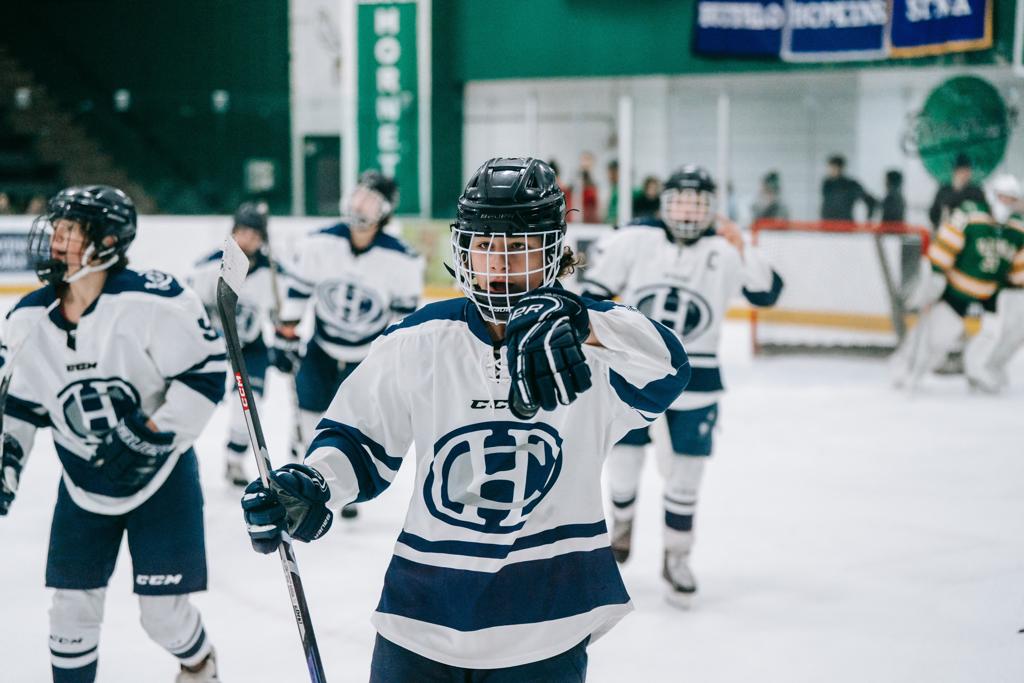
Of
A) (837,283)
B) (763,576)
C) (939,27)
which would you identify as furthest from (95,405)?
(939,27)

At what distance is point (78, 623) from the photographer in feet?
8.12

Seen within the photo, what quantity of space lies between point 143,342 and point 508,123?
11.2 metres

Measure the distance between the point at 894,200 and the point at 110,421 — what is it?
8594mm

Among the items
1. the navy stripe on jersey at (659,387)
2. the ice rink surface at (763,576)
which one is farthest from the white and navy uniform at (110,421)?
the navy stripe on jersey at (659,387)

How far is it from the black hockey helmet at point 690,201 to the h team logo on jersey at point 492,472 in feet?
6.70

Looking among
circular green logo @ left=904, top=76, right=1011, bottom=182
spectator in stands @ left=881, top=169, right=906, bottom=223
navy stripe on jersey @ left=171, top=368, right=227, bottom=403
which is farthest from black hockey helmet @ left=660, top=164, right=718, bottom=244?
circular green logo @ left=904, top=76, right=1011, bottom=182

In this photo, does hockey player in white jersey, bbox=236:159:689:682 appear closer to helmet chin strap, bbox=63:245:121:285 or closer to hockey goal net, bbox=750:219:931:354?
helmet chin strap, bbox=63:245:121:285

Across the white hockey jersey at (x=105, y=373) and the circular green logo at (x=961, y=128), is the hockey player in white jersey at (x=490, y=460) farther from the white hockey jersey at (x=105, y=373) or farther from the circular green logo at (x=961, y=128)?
the circular green logo at (x=961, y=128)

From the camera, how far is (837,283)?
9.56 m

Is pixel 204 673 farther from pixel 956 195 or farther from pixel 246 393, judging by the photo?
pixel 956 195

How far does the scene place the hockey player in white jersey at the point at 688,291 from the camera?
371 centimetres

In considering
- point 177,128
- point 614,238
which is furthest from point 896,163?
point 614,238

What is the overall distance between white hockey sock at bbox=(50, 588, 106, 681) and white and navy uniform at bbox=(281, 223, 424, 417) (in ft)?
6.97

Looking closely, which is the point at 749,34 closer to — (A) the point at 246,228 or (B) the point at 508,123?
(B) the point at 508,123
